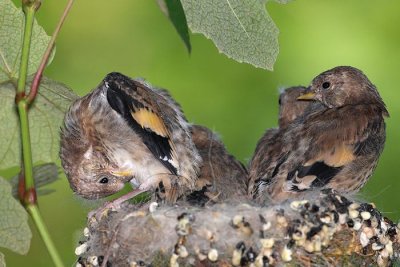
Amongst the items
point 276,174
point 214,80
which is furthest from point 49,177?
point 214,80

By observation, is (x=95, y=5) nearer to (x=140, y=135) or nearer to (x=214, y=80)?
(x=214, y=80)

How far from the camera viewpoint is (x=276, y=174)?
4598 millimetres

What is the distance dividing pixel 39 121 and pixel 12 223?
658 millimetres

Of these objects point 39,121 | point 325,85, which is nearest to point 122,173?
point 39,121

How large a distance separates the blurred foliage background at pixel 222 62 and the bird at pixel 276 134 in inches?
31.9

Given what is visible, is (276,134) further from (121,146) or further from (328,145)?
(121,146)

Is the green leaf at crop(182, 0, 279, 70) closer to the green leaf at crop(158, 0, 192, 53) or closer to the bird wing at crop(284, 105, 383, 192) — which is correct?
the green leaf at crop(158, 0, 192, 53)

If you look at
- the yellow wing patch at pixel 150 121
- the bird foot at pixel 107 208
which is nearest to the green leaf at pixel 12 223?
the bird foot at pixel 107 208

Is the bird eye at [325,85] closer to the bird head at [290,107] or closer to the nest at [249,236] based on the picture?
the bird head at [290,107]

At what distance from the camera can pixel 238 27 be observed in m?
3.56

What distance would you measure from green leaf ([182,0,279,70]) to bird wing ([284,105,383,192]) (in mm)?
1037

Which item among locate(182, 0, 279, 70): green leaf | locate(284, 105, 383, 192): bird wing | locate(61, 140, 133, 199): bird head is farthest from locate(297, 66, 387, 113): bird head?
locate(182, 0, 279, 70): green leaf

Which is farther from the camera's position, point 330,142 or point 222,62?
point 222,62

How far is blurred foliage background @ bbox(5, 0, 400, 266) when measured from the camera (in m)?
6.17
